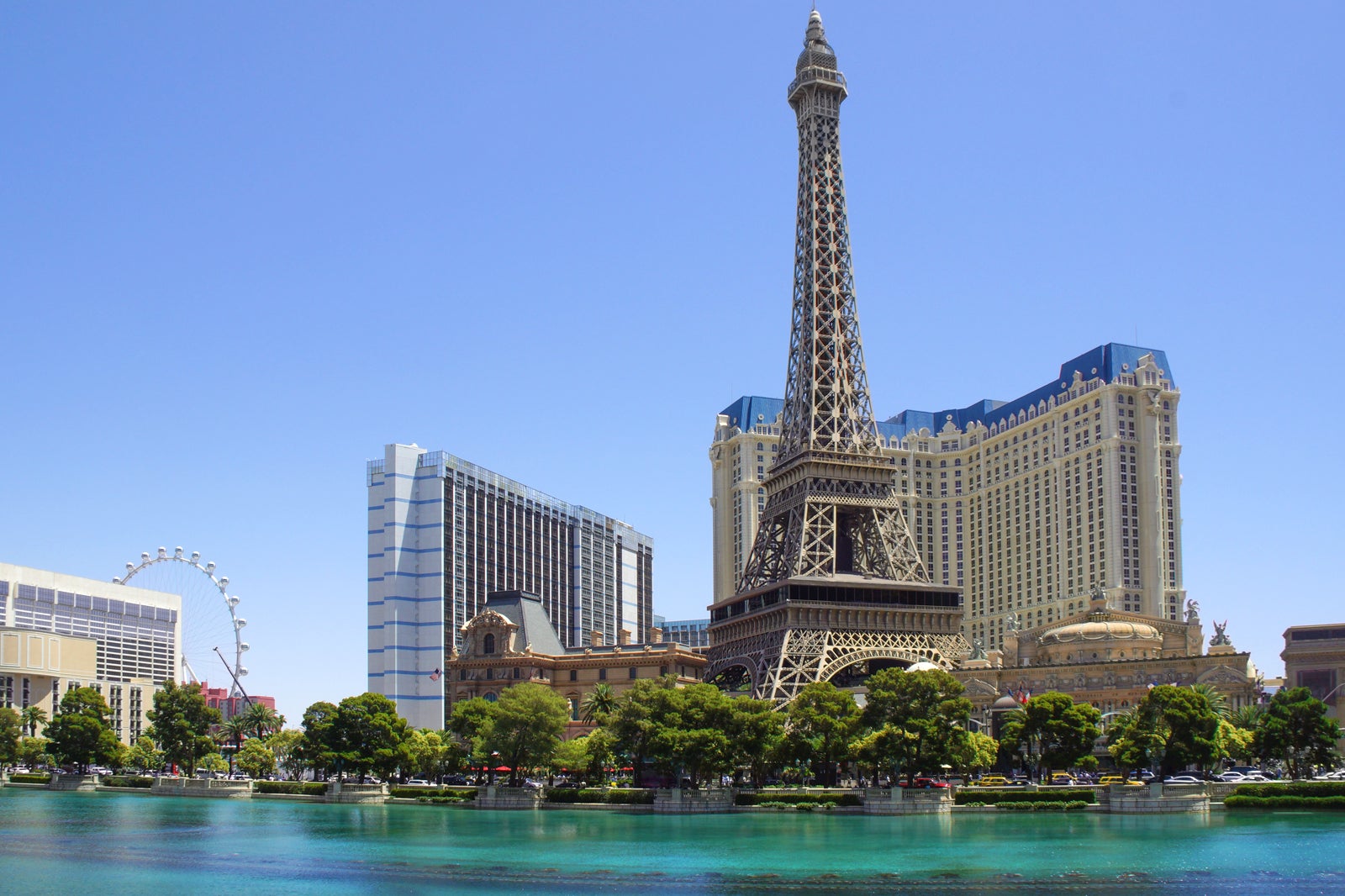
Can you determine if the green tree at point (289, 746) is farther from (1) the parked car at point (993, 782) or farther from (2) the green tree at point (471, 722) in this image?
(1) the parked car at point (993, 782)

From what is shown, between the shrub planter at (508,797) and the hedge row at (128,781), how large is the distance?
172ft

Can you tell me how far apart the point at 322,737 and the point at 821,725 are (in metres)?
50.6

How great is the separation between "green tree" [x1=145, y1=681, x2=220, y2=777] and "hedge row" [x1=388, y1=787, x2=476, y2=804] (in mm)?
38853

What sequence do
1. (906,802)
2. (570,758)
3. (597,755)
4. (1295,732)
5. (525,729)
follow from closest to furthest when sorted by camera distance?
1. (906,802)
2. (1295,732)
3. (525,729)
4. (570,758)
5. (597,755)

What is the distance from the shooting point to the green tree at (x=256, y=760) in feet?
508

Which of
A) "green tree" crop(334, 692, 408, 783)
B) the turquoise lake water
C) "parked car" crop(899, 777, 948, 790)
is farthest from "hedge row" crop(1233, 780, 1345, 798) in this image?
"green tree" crop(334, 692, 408, 783)

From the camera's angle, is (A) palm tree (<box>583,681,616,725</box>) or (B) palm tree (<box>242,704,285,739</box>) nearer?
(A) palm tree (<box>583,681,616,725</box>)

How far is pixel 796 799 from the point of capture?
110 metres

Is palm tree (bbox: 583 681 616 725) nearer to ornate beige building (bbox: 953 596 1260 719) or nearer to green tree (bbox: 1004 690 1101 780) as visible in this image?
ornate beige building (bbox: 953 596 1260 719)

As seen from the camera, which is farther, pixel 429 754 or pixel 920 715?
pixel 429 754

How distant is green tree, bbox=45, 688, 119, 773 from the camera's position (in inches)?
6348

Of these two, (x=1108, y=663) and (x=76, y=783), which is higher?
(x=1108, y=663)

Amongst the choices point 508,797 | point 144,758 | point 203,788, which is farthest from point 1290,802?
point 144,758

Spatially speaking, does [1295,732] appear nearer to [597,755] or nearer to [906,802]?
[906,802]
